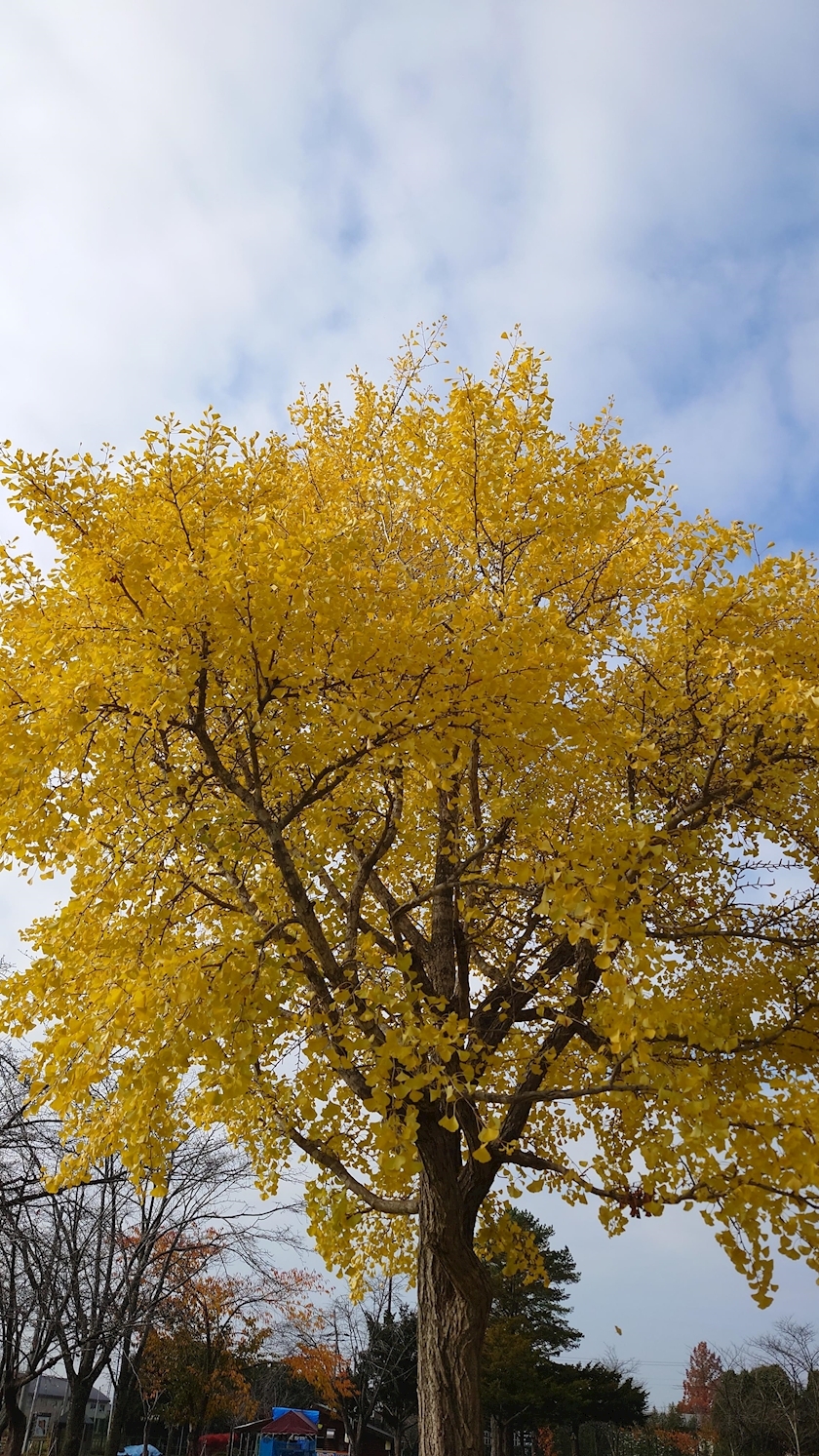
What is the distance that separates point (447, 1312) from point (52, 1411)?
40516mm

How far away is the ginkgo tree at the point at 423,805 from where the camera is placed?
11.9ft

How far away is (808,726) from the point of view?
13.4ft

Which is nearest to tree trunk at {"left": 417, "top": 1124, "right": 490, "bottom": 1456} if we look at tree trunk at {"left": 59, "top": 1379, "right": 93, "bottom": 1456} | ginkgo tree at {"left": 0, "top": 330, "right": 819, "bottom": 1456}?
ginkgo tree at {"left": 0, "top": 330, "right": 819, "bottom": 1456}

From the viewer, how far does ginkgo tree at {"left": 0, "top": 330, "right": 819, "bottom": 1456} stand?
3.61m

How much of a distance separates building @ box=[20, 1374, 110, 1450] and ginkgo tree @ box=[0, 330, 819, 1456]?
2332 cm

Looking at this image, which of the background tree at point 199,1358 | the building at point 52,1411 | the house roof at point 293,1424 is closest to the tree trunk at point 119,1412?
the background tree at point 199,1358

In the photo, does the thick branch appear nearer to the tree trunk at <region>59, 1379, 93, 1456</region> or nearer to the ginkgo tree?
the ginkgo tree

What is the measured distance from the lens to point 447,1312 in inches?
194

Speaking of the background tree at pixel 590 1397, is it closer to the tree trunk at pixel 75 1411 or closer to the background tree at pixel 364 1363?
the background tree at pixel 364 1363

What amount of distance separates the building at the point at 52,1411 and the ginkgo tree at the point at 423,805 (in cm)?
2332

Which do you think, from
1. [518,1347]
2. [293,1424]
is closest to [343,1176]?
[518,1347]

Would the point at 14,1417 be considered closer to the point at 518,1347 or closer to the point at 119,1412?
the point at 119,1412

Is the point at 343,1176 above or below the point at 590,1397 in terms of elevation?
above

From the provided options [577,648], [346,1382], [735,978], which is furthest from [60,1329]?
[346,1382]
